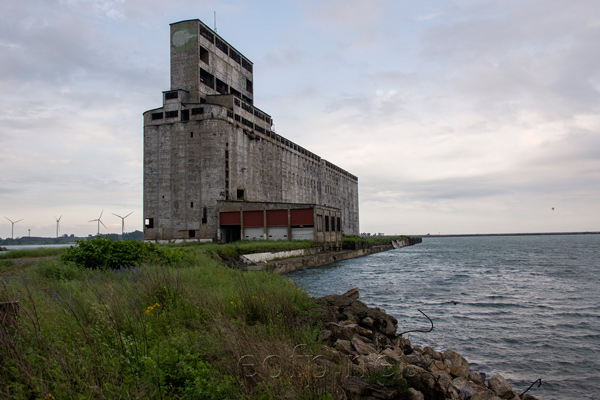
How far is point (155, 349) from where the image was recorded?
216 inches

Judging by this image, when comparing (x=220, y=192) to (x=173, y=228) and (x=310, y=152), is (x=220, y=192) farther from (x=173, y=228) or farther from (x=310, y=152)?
(x=310, y=152)

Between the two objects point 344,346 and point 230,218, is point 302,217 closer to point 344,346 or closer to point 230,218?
point 230,218

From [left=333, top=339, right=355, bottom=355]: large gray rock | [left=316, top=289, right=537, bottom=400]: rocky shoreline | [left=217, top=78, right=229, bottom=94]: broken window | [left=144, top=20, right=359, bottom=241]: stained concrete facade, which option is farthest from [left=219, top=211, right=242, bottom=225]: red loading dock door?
[left=333, top=339, right=355, bottom=355]: large gray rock

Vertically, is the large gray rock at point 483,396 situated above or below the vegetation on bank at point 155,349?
below

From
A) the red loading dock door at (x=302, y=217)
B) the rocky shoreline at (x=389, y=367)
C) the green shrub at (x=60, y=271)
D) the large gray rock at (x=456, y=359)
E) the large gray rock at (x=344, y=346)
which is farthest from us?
the red loading dock door at (x=302, y=217)

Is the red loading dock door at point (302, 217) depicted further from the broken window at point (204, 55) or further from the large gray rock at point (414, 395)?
the large gray rock at point (414, 395)

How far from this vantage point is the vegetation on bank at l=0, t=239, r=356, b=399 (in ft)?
15.2

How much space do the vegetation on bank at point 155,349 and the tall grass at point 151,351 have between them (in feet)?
0.05

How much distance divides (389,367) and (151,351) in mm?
3926

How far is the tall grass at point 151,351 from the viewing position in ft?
15.2

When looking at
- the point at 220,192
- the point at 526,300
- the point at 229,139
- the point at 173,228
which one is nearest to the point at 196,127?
the point at 229,139

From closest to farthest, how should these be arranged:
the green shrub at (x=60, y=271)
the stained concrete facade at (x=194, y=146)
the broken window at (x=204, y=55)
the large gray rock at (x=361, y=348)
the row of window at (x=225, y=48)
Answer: the large gray rock at (x=361, y=348), the green shrub at (x=60, y=271), the stained concrete facade at (x=194, y=146), the broken window at (x=204, y=55), the row of window at (x=225, y=48)

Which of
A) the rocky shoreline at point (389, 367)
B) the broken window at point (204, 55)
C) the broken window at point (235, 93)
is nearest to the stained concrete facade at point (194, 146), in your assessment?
the broken window at point (204, 55)

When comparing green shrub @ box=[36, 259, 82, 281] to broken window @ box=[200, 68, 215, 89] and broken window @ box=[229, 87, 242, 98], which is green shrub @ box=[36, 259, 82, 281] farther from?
broken window @ box=[200, 68, 215, 89]
